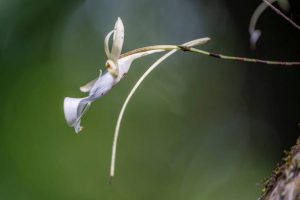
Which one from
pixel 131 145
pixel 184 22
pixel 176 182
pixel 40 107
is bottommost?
pixel 176 182

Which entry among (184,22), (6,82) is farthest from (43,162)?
(184,22)

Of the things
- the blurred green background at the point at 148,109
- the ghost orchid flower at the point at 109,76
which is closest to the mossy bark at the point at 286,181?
the ghost orchid flower at the point at 109,76

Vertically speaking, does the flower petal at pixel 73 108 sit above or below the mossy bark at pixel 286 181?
above

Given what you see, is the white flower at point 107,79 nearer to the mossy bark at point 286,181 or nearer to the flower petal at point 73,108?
the flower petal at point 73,108

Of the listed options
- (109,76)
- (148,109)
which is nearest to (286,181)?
(109,76)

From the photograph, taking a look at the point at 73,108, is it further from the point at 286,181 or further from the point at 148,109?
the point at 148,109

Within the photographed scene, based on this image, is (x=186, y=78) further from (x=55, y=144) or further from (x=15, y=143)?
(x=15, y=143)
